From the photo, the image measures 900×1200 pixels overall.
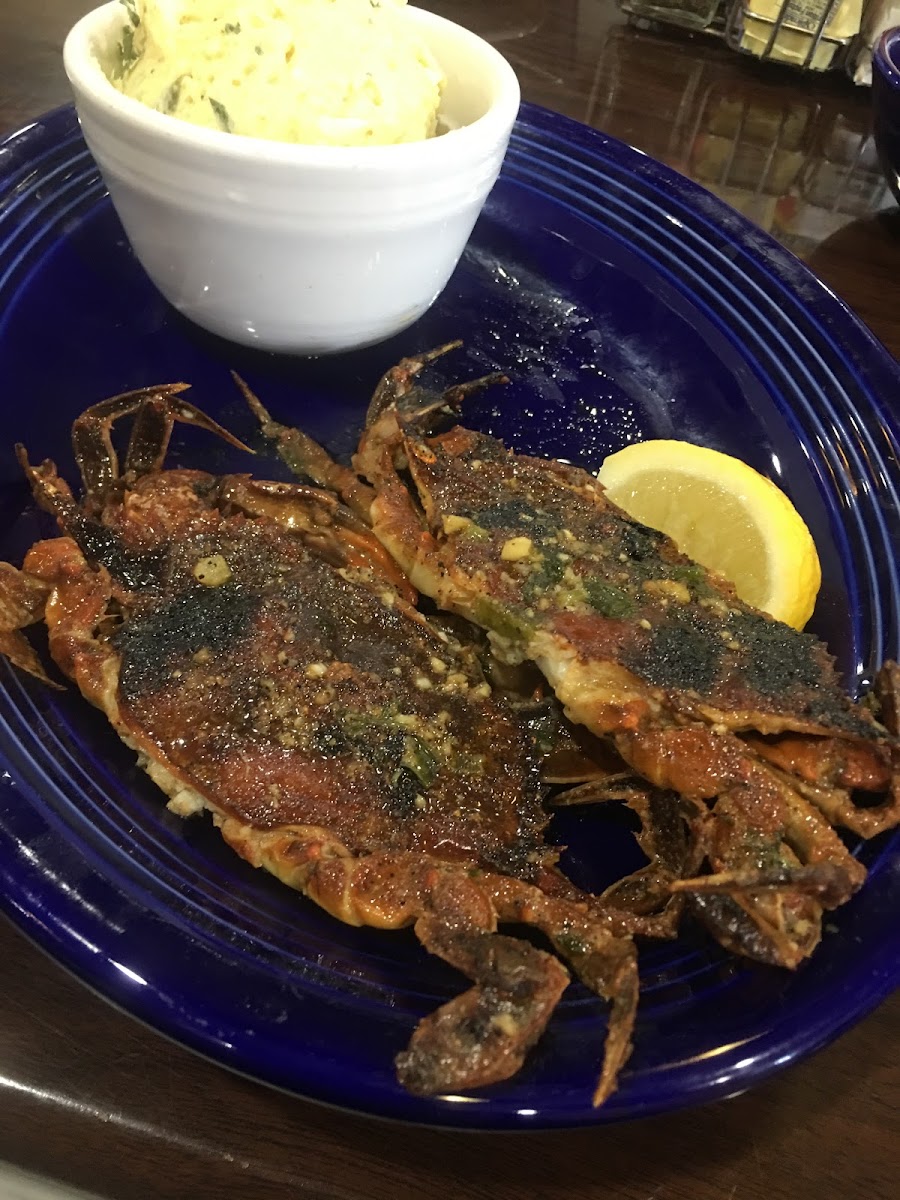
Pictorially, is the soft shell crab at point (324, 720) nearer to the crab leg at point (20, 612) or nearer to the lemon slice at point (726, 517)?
the crab leg at point (20, 612)

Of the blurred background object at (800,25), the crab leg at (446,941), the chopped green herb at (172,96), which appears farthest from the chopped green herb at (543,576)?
the blurred background object at (800,25)

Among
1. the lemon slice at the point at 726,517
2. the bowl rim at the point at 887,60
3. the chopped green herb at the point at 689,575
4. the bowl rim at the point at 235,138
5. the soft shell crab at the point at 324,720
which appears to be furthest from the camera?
the bowl rim at the point at 887,60

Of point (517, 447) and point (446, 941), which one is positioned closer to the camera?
point (446, 941)

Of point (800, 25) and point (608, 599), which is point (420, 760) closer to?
point (608, 599)

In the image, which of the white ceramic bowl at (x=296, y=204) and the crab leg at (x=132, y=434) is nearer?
the white ceramic bowl at (x=296, y=204)

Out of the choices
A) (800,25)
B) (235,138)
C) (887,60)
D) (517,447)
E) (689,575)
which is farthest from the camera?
(800,25)

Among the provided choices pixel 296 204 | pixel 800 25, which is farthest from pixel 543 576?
pixel 800 25

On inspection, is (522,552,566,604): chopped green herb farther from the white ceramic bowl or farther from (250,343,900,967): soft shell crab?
the white ceramic bowl

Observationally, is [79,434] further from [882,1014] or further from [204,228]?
[882,1014]
